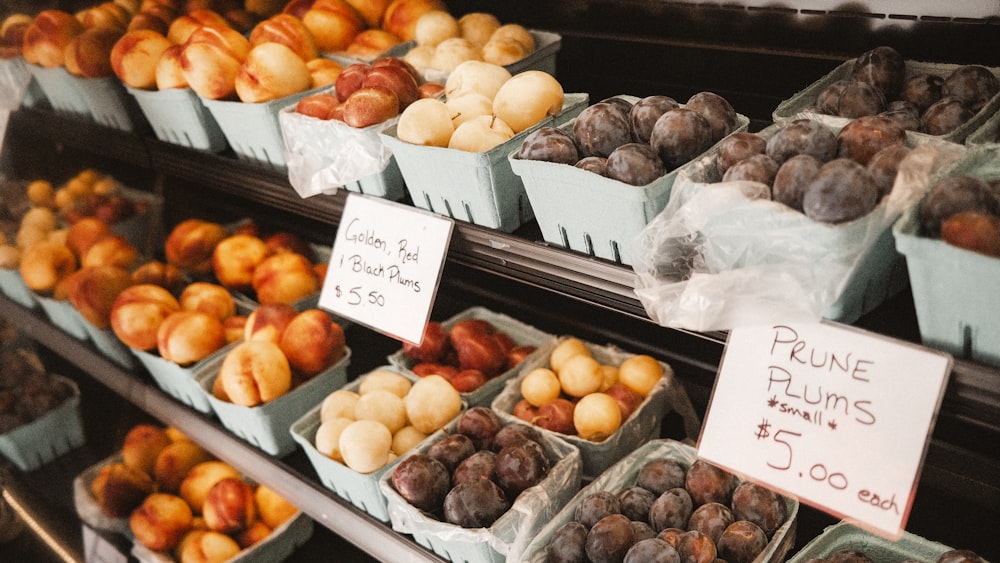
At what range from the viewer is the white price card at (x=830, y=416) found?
2.40 feet

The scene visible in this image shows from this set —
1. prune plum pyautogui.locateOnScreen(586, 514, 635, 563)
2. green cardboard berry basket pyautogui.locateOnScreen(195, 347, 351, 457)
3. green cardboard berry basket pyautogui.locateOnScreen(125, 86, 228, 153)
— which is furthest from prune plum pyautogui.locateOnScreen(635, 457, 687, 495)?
green cardboard berry basket pyautogui.locateOnScreen(125, 86, 228, 153)

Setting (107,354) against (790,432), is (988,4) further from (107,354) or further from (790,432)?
(107,354)

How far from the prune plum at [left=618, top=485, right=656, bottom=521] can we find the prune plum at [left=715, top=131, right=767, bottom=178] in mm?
521

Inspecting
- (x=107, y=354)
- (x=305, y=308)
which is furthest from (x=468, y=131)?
(x=107, y=354)

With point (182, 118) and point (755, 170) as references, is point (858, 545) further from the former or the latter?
point (182, 118)

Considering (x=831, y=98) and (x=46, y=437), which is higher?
(x=831, y=98)

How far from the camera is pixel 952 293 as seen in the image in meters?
0.68

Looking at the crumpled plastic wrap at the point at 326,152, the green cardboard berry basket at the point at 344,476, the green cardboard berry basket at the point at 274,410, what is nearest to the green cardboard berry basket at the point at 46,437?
the green cardboard berry basket at the point at 274,410

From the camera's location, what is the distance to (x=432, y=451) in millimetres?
1269

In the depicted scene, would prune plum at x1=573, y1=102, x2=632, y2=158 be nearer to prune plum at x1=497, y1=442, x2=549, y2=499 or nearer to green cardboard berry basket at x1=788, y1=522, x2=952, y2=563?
prune plum at x1=497, y1=442, x2=549, y2=499

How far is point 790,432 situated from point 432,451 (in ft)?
2.10

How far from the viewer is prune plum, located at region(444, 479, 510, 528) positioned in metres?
1.13

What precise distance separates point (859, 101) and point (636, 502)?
25.1 inches

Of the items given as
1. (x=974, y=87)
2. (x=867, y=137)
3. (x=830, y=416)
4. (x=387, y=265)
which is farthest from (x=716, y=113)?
(x=387, y=265)
